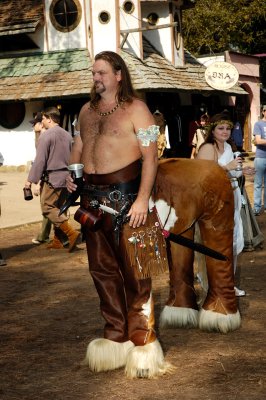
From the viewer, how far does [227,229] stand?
5.39 metres

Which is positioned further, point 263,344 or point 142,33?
point 142,33

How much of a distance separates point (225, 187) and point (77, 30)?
1872cm

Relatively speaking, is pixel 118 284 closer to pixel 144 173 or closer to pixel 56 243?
pixel 144 173

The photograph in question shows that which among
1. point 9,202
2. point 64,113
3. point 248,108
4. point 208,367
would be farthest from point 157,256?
point 248,108

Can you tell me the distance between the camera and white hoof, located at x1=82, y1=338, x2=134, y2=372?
14.6 feet

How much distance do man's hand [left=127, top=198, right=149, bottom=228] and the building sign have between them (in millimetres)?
17997

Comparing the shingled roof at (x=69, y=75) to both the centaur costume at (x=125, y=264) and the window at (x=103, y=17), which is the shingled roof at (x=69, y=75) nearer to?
the window at (x=103, y=17)

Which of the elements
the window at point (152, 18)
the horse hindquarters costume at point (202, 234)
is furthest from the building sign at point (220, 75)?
the horse hindquarters costume at point (202, 234)

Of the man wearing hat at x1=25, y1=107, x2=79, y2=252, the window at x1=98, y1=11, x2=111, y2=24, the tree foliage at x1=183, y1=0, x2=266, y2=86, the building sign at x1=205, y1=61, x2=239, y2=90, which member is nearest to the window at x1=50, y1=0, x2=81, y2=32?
the window at x1=98, y1=11, x2=111, y2=24

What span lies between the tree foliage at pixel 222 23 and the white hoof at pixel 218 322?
85.4ft

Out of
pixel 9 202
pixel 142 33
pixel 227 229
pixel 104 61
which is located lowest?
pixel 9 202

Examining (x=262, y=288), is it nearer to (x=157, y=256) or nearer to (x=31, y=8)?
(x=157, y=256)

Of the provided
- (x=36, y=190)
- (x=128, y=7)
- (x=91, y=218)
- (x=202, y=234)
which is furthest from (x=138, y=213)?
(x=128, y=7)

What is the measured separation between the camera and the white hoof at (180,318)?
5.40 metres
